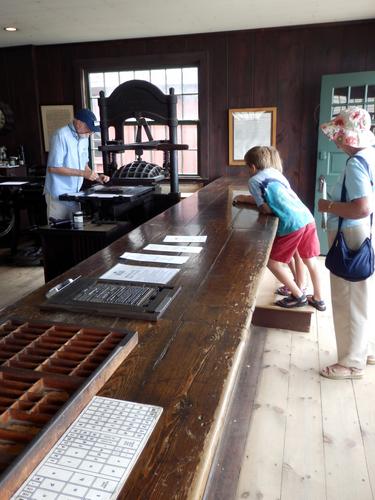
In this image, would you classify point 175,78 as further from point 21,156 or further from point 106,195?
point 106,195

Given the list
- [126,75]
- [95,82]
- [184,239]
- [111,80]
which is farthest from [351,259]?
[95,82]

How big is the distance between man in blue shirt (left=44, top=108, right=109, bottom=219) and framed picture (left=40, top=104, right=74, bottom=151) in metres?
2.12

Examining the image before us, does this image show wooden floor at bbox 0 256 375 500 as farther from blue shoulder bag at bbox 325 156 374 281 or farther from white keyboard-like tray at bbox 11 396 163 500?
white keyboard-like tray at bbox 11 396 163 500

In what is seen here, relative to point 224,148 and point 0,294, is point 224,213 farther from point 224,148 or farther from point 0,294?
point 224,148

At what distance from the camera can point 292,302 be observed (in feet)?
10.8

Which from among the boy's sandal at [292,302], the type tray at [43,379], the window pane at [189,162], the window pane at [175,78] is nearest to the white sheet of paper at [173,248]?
the type tray at [43,379]

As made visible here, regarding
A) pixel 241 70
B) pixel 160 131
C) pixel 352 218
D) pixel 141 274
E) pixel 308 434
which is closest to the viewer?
pixel 141 274

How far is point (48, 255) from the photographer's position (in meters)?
3.11

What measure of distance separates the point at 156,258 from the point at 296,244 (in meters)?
1.34

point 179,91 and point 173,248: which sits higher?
point 179,91

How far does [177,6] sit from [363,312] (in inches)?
130

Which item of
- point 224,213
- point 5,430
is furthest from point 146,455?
point 224,213

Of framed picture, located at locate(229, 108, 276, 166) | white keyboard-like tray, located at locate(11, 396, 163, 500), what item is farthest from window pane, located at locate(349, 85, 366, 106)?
white keyboard-like tray, located at locate(11, 396, 163, 500)

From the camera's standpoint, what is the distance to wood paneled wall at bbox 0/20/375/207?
486 centimetres
